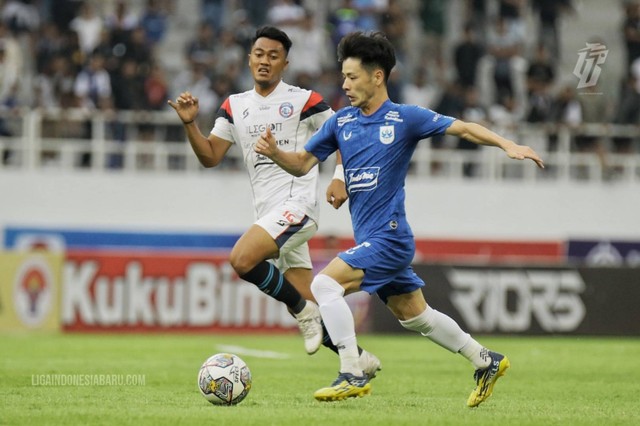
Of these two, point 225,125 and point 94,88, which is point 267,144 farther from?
point 94,88

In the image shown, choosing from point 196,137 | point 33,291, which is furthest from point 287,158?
point 33,291

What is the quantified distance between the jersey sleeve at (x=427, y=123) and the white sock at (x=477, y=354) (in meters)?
1.52

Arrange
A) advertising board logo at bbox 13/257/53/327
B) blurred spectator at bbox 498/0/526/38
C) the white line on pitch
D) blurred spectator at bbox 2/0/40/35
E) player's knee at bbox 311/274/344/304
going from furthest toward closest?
blurred spectator at bbox 498/0/526/38
blurred spectator at bbox 2/0/40/35
advertising board logo at bbox 13/257/53/327
the white line on pitch
player's knee at bbox 311/274/344/304

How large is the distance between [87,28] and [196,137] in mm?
13935

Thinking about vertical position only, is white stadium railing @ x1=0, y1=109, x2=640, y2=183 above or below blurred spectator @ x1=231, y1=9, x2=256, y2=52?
below

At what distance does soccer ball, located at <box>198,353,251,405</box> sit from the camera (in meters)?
8.76

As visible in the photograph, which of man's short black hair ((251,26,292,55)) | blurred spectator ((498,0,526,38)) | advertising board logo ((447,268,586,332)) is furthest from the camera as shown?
blurred spectator ((498,0,526,38))

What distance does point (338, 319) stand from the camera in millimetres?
8633

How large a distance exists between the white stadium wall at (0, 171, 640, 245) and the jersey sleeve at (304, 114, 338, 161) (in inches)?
551

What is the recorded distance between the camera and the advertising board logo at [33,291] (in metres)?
19.8

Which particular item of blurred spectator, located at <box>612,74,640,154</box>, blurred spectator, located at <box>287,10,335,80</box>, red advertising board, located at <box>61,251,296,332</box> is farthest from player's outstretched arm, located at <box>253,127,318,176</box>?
blurred spectator, located at <box>612,74,640,154</box>

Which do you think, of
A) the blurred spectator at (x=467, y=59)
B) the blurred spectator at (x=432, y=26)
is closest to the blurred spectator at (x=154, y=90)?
the blurred spectator at (x=467, y=59)

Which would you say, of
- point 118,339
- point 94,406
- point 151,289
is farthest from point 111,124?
point 94,406

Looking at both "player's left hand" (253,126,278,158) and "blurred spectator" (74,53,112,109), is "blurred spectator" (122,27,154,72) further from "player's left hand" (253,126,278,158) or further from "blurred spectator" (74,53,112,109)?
"player's left hand" (253,126,278,158)
